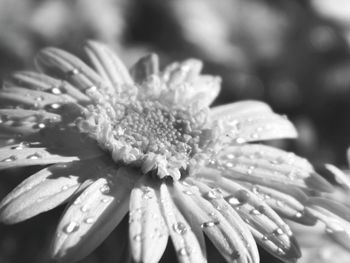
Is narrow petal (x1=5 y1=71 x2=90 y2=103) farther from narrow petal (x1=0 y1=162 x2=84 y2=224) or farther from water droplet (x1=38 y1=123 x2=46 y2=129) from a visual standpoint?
narrow petal (x1=0 y1=162 x2=84 y2=224)

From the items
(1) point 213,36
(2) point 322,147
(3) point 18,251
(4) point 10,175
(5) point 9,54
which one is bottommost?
(3) point 18,251

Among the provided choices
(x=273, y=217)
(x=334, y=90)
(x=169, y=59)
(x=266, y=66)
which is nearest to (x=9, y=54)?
(x=169, y=59)

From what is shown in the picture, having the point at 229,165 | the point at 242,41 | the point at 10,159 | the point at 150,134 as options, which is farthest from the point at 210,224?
the point at 242,41

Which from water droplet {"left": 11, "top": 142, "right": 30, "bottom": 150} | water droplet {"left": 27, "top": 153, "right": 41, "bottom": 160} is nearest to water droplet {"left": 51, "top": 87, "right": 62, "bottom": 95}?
water droplet {"left": 11, "top": 142, "right": 30, "bottom": 150}

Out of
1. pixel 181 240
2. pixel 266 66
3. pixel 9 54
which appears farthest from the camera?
pixel 266 66

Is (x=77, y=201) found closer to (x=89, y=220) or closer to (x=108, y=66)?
(x=89, y=220)

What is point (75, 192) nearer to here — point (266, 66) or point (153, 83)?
point (153, 83)
